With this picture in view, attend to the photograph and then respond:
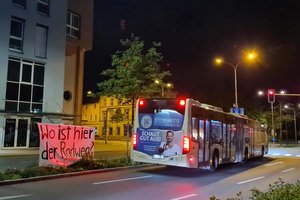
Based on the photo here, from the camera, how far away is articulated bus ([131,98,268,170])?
677 inches

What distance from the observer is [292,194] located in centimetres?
770

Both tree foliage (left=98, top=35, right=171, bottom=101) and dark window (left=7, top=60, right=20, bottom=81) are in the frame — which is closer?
tree foliage (left=98, top=35, right=171, bottom=101)

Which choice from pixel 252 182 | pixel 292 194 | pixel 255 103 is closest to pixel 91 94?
pixel 252 182

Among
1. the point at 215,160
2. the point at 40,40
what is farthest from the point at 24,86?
the point at 215,160

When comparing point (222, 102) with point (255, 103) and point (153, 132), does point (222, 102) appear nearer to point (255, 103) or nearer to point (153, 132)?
point (255, 103)

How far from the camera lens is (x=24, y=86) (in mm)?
32562

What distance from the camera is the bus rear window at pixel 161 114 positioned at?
17.4m

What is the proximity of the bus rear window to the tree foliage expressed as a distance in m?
4.61

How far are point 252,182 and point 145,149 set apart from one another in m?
4.72

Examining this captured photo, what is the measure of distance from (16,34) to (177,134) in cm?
2025

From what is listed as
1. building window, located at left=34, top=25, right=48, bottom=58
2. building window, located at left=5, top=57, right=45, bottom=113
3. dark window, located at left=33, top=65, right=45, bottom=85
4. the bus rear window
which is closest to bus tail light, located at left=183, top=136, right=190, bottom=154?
the bus rear window

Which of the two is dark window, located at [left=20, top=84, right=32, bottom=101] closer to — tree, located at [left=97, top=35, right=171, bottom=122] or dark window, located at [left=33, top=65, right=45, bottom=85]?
dark window, located at [left=33, top=65, right=45, bottom=85]

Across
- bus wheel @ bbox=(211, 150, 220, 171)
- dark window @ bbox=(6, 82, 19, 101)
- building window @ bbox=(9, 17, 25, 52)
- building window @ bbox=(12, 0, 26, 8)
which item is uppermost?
building window @ bbox=(12, 0, 26, 8)

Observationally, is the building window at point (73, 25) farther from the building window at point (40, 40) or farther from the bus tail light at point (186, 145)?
the bus tail light at point (186, 145)
